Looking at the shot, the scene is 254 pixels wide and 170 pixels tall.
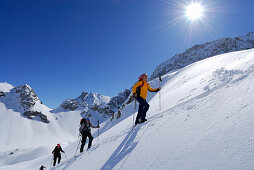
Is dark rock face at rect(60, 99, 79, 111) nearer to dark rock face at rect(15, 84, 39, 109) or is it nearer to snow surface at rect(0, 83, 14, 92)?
dark rock face at rect(15, 84, 39, 109)

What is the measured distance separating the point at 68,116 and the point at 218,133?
16557cm

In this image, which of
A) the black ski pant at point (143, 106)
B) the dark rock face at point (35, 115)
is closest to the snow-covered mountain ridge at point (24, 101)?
the dark rock face at point (35, 115)

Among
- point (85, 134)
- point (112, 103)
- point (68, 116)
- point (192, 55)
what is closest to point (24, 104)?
point (68, 116)

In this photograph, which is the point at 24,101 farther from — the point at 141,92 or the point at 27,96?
the point at 141,92

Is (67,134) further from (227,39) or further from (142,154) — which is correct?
(227,39)

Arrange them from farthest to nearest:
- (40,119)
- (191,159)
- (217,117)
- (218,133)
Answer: (40,119) → (217,117) → (218,133) → (191,159)

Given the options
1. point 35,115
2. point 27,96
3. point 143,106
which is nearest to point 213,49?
point 143,106

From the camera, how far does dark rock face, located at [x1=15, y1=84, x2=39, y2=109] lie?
138 meters

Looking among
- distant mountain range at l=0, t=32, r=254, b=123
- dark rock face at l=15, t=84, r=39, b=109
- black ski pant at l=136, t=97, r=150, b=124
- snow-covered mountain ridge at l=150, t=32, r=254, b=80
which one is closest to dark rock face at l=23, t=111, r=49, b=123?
distant mountain range at l=0, t=32, r=254, b=123

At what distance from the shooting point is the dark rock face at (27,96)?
138500 millimetres

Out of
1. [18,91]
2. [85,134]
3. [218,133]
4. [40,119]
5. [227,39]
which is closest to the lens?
[218,133]

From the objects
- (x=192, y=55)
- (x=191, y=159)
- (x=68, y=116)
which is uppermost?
(x=192, y=55)

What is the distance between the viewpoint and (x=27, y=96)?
144 m

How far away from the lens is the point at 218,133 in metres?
2.67
